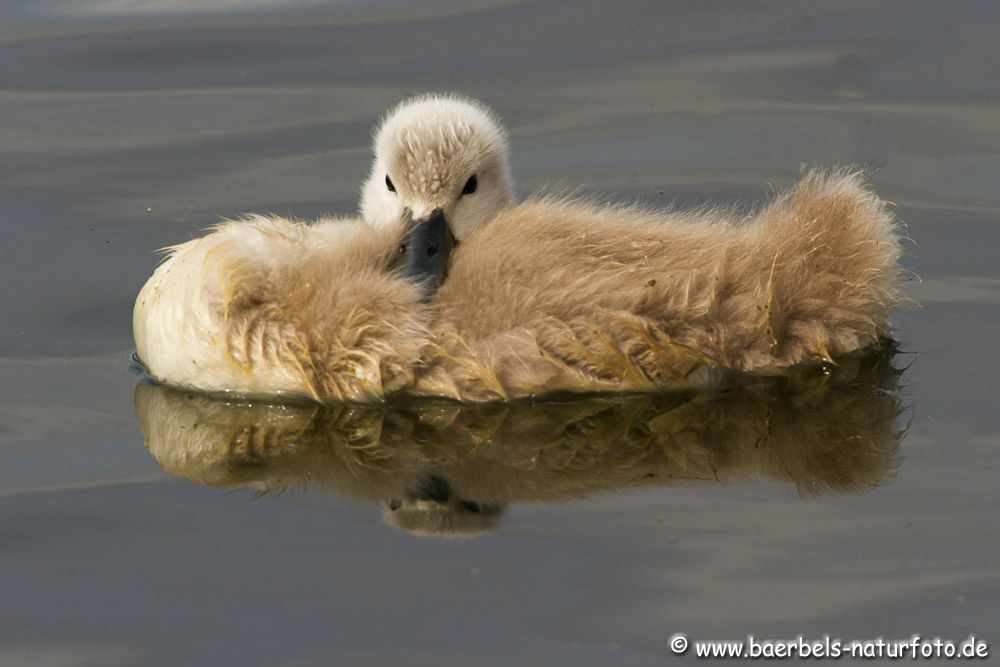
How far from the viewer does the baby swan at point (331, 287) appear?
5.52 metres

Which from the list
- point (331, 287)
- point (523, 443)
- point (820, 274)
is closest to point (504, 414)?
point (523, 443)

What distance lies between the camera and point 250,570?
471cm

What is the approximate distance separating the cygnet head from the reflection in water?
701 mm

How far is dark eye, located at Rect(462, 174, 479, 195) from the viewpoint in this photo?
237 inches

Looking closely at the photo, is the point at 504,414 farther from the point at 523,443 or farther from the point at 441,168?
the point at 441,168

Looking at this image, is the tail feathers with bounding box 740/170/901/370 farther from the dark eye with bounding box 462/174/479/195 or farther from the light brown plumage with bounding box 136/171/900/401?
the dark eye with bounding box 462/174/479/195

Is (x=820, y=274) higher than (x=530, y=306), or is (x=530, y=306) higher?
(x=820, y=274)

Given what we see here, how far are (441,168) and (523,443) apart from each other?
3.29ft

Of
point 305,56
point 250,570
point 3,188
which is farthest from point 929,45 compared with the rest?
point 250,570

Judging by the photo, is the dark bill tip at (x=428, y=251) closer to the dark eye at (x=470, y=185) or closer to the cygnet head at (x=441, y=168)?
the cygnet head at (x=441, y=168)

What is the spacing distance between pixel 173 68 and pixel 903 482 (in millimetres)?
4791

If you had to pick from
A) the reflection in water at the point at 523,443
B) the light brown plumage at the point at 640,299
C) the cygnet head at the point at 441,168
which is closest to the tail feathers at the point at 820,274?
the light brown plumage at the point at 640,299

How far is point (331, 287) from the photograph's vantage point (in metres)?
5.54

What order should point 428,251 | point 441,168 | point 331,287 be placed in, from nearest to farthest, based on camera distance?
point 331,287 < point 428,251 < point 441,168
